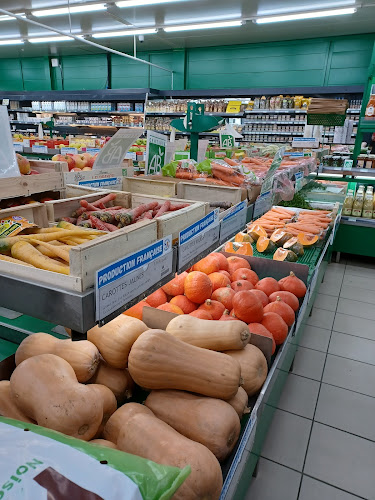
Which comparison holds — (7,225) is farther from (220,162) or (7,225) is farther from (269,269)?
(269,269)

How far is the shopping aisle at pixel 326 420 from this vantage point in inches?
71.6

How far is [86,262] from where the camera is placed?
80 centimetres

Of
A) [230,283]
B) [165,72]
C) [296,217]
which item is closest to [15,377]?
[230,283]

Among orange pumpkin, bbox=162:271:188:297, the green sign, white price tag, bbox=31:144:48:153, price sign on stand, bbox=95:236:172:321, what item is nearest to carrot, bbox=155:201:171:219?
price sign on stand, bbox=95:236:172:321

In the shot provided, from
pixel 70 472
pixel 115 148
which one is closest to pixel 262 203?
pixel 115 148

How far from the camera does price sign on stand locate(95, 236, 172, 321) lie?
0.81 metres

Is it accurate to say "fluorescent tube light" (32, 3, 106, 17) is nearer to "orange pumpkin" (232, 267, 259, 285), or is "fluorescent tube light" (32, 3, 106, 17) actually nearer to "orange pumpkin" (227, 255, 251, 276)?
"orange pumpkin" (227, 255, 251, 276)

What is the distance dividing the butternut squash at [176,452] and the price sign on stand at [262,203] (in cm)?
128

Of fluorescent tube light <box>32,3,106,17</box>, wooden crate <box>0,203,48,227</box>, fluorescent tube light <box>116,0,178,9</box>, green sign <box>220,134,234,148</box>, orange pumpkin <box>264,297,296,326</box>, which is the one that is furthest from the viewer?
fluorescent tube light <box>32,3,106,17</box>

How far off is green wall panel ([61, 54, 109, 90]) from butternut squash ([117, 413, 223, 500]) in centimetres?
1408

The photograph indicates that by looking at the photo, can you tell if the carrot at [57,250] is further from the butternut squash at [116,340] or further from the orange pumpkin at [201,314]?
the orange pumpkin at [201,314]

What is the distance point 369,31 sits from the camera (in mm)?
9188

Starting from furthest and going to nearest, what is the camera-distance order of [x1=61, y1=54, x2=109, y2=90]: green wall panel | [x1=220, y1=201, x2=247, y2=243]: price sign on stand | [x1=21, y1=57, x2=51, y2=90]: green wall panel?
[x1=21, y1=57, x2=51, y2=90]: green wall panel, [x1=61, y1=54, x2=109, y2=90]: green wall panel, [x1=220, y1=201, x2=247, y2=243]: price sign on stand

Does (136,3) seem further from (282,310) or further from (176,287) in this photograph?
(282,310)
